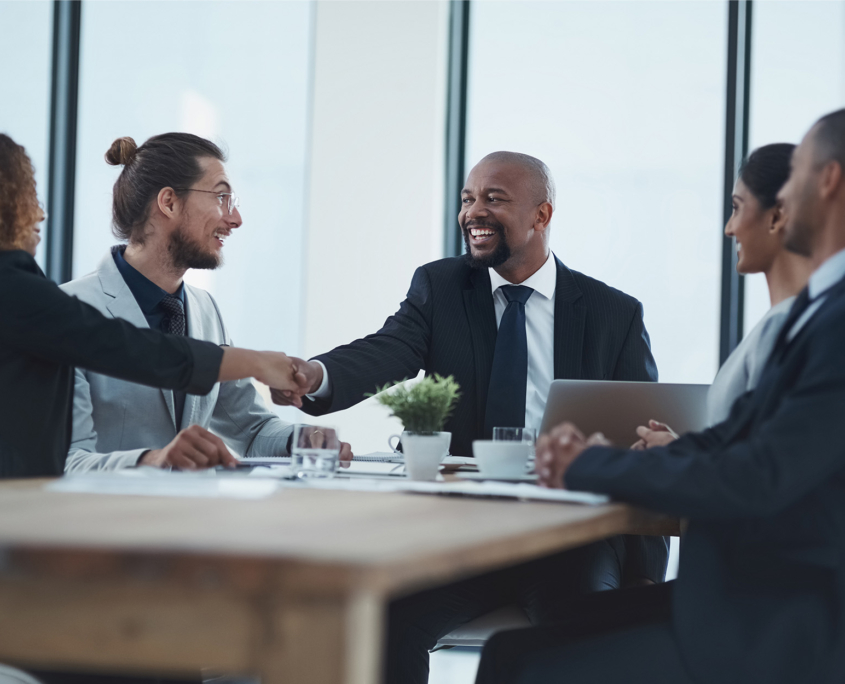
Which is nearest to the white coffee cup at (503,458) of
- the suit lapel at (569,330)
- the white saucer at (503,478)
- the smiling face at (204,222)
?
the white saucer at (503,478)

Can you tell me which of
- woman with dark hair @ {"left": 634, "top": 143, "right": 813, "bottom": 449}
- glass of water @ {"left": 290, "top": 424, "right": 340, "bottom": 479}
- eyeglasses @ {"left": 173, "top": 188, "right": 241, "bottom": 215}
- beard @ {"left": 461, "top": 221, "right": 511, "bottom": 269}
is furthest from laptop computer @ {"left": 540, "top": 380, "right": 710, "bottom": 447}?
eyeglasses @ {"left": 173, "top": 188, "right": 241, "bottom": 215}

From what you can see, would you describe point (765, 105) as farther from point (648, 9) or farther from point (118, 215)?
point (118, 215)

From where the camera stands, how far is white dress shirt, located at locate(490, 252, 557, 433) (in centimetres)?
283

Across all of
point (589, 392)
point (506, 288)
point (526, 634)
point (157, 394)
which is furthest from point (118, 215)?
point (526, 634)

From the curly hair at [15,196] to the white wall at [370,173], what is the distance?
2.33 m

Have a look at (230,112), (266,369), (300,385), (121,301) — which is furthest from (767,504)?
(230,112)

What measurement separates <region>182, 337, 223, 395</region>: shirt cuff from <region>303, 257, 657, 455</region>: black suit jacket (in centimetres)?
82

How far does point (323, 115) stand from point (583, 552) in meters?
2.67

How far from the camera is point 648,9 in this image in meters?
4.25

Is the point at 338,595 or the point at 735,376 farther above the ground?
the point at 735,376

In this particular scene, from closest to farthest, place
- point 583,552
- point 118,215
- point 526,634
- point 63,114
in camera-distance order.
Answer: point 526,634
point 583,552
point 118,215
point 63,114

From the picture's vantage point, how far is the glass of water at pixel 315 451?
5.77 ft

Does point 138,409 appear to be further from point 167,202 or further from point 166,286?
point 167,202

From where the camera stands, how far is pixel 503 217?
3.17 meters
